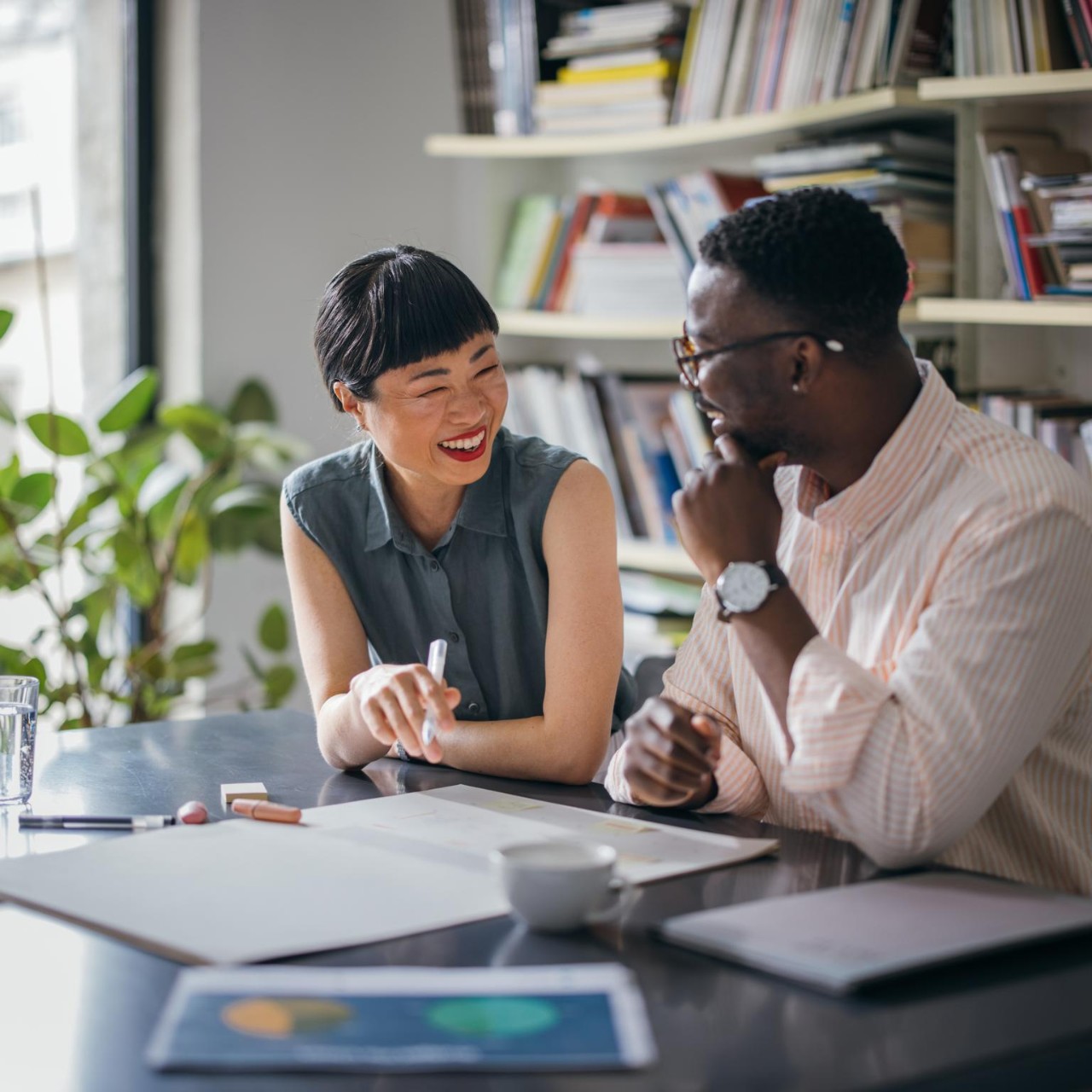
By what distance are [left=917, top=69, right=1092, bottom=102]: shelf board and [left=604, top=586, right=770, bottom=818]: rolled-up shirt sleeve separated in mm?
1130

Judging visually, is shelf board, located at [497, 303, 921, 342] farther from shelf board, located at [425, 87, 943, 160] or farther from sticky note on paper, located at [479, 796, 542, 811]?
sticky note on paper, located at [479, 796, 542, 811]

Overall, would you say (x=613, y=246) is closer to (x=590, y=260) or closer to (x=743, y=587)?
(x=590, y=260)

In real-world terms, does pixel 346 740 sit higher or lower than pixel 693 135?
lower

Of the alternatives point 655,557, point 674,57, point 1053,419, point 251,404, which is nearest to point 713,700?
point 1053,419

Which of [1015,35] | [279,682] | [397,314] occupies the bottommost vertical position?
[279,682]

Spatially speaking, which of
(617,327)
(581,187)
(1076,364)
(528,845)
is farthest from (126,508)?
(528,845)

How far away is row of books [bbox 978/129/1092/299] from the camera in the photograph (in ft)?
7.14

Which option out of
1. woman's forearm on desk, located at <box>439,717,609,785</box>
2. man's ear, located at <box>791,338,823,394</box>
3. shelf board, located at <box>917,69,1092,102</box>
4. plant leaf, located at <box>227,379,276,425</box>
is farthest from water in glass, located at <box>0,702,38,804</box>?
plant leaf, located at <box>227,379,276,425</box>

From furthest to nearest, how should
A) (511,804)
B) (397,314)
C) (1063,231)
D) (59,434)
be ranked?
(59,434) → (1063,231) → (397,314) → (511,804)

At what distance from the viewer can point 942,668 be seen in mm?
1189

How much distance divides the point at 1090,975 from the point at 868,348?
0.61 metres

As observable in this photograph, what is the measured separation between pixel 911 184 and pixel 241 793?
5.34 feet

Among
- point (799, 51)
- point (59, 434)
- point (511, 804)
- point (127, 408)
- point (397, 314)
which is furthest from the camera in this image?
point (127, 408)

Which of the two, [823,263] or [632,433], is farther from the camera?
[632,433]
